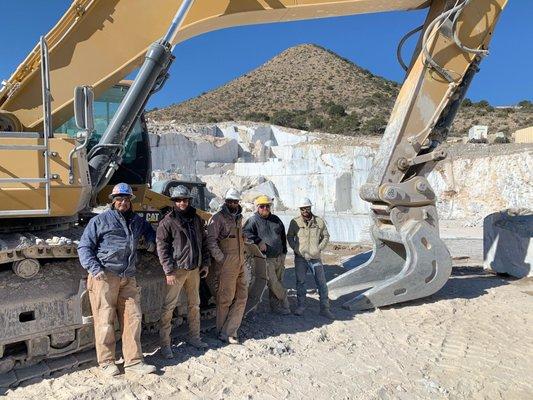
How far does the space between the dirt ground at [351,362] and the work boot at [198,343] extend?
6 centimetres

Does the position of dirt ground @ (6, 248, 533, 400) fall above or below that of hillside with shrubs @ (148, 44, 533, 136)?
below

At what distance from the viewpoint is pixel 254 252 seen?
566 cm

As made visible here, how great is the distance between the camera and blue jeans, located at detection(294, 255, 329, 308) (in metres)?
6.09

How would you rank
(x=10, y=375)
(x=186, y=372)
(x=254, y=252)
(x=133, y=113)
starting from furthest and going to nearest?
(x=254, y=252) → (x=133, y=113) → (x=186, y=372) → (x=10, y=375)

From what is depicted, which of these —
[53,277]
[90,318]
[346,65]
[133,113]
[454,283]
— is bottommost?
[454,283]

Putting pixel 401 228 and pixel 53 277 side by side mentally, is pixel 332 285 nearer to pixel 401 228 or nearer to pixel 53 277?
pixel 401 228

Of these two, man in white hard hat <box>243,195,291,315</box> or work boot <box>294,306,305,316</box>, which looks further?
work boot <box>294,306,305,316</box>

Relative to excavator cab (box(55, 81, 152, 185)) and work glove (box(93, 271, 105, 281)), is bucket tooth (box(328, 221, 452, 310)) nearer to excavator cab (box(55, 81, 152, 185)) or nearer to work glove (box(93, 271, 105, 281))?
excavator cab (box(55, 81, 152, 185))

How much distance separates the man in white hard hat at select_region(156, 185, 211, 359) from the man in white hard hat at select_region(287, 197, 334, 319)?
1647mm

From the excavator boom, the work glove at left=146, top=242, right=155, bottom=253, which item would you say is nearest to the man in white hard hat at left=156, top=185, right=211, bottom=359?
the work glove at left=146, top=242, right=155, bottom=253

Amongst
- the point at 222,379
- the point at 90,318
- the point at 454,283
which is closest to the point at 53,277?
the point at 90,318

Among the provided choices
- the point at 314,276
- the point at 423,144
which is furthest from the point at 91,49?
the point at 423,144

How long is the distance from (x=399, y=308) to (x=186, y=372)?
3168 millimetres

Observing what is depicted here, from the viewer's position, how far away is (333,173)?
21.8 m
